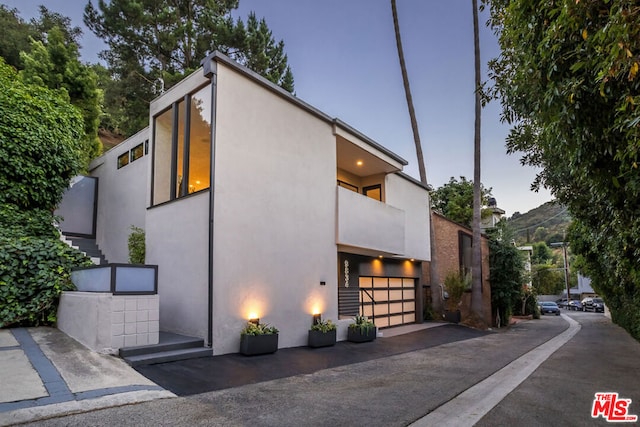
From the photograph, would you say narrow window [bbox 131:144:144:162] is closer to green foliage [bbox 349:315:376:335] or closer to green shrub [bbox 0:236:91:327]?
green shrub [bbox 0:236:91:327]

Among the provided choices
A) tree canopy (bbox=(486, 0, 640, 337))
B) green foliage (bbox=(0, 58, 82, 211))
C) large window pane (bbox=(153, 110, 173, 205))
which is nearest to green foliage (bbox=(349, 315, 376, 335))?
large window pane (bbox=(153, 110, 173, 205))

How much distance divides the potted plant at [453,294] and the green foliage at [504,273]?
3.59 m

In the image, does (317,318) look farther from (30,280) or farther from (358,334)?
(30,280)

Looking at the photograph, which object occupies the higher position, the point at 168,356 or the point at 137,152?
the point at 137,152

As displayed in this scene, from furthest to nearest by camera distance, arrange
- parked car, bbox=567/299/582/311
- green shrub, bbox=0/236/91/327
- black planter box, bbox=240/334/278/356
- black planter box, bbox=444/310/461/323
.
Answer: parked car, bbox=567/299/582/311 < black planter box, bbox=444/310/461/323 < black planter box, bbox=240/334/278/356 < green shrub, bbox=0/236/91/327

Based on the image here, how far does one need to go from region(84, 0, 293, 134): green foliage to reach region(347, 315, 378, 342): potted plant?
1423 centimetres

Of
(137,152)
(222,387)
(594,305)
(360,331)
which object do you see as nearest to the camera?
(222,387)

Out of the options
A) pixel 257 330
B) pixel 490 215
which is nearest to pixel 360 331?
pixel 257 330

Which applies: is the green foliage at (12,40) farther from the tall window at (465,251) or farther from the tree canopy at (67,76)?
the tall window at (465,251)

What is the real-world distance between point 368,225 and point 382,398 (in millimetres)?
7570

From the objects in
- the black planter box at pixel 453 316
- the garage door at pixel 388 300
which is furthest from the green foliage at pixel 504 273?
the garage door at pixel 388 300

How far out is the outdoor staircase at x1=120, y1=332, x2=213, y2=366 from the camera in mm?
6668

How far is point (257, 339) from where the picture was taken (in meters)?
8.28

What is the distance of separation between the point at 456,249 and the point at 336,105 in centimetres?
1114
